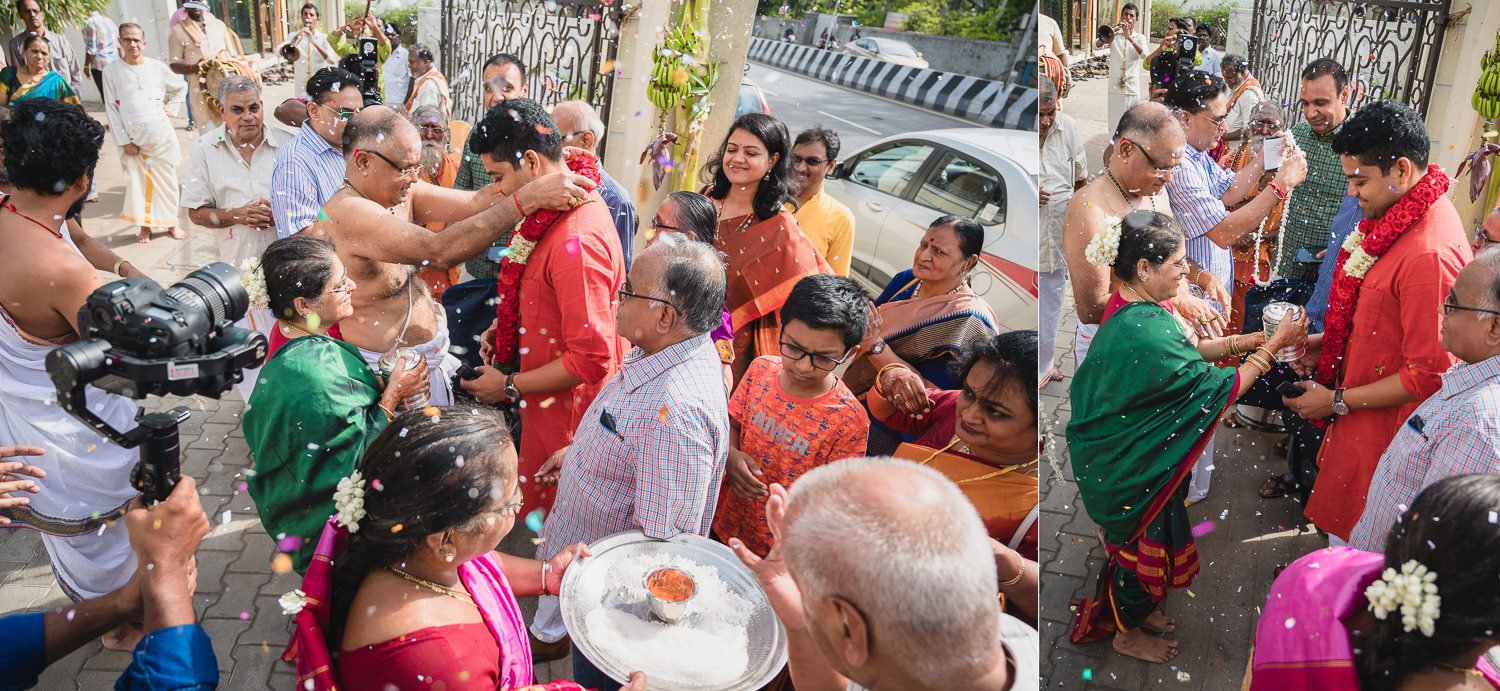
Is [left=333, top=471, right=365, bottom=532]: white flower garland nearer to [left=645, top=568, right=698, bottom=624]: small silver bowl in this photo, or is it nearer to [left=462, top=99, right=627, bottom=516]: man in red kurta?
[left=645, top=568, right=698, bottom=624]: small silver bowl

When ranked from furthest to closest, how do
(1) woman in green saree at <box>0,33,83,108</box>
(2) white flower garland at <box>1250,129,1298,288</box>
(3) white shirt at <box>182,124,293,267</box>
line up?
(1) woman in green saree at <box>0,33,83,108</box> < (2) white flower garland at <box>1250,129,1298,288</box> < (3) white shirt at <box>182,124,293,267</box>

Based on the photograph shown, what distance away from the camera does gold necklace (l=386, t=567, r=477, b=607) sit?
1.92 meters

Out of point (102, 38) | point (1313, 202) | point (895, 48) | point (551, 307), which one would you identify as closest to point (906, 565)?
point (895, 48)

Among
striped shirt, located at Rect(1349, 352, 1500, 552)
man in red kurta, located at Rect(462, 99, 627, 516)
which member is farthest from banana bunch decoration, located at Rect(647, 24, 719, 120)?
striped shirt, located at Rect(1349, 352, 1500, 552)

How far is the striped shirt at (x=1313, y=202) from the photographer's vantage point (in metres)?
5.20

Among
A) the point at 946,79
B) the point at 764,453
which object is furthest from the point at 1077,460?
the point at 946,79

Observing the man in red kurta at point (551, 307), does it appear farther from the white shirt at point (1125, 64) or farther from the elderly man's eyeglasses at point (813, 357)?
the white shirt at point (1125, 64)

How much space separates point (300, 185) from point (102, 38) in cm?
711

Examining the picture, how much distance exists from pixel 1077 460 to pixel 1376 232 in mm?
1290

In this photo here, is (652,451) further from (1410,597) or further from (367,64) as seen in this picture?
(367,64)

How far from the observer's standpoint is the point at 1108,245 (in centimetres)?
339

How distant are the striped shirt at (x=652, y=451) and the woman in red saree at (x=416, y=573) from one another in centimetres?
54

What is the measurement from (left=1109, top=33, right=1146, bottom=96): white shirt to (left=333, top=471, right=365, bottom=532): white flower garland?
221 inches

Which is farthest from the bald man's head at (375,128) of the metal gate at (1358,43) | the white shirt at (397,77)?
the metal gate at (1358,43)
